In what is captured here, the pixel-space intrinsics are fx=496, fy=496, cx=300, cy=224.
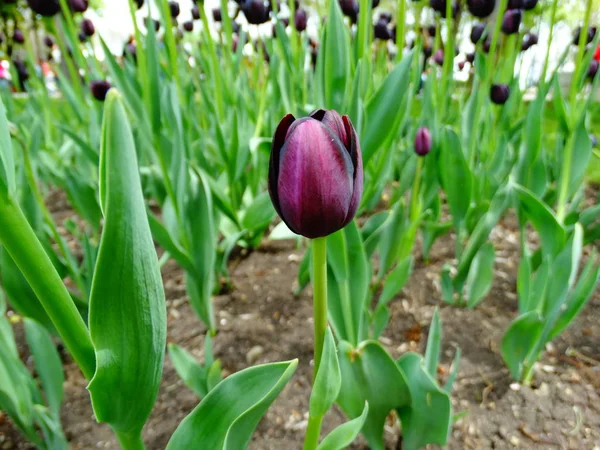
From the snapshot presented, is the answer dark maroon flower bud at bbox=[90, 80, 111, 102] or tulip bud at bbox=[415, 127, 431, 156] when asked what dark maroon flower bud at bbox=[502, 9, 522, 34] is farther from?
dark maroon flower bud at bbox=[90, 80, 111, 102]

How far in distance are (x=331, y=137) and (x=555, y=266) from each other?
22.9 inches

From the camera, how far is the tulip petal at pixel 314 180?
1.23 feet

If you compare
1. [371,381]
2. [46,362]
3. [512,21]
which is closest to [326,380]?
[371,381]

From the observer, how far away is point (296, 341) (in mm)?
1029

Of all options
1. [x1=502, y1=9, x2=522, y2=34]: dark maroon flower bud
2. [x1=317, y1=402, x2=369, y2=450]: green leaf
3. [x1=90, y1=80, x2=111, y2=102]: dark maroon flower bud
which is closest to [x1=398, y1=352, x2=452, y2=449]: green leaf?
[x1=317, y1=402, x2=369, y2=450]: green leaf

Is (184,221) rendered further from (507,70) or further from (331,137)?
(507,70)

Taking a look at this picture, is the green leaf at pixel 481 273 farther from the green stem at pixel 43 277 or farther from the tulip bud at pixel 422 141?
the green stem at pixel 43 277

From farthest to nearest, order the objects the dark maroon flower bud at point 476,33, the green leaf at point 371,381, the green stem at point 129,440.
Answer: the dark maroon flower bud at point 476,33 < the green leaf at point 371,381 < the green stem at point 129,440

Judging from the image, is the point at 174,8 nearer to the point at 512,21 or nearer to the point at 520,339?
the point at 512,21

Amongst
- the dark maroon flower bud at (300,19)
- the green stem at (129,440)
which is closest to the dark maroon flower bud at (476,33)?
the dark maroon flower bud at (300,19)

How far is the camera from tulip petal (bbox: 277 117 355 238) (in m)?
0.38

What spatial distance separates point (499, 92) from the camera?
1325 mm

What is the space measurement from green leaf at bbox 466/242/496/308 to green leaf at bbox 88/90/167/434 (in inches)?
30.2

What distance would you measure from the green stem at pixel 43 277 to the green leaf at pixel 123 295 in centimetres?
3
